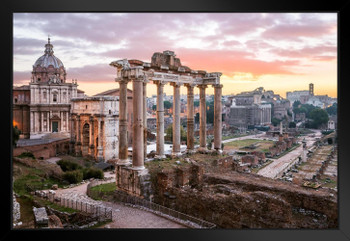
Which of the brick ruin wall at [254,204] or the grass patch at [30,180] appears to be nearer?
the brick ruin wall at [254,204]

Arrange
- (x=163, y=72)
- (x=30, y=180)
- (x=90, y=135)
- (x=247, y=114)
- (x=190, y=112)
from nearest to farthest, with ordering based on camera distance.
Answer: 1. (x=163, y=72)
2. (x=190, y=112)
3. (x=30, y=180)
4. (x=90, y=135)
5. (x=247, y=114)

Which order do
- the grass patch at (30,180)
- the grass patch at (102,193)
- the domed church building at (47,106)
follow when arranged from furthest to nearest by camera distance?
the domed church building at (47,106) < the grass patch at (30,180) < the grass patch at (102,193)

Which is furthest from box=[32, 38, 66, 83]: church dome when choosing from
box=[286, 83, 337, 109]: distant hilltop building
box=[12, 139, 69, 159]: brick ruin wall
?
box=[286, 83, 337, 109]: distant hilltop building

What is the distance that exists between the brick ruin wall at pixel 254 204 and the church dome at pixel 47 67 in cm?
3599

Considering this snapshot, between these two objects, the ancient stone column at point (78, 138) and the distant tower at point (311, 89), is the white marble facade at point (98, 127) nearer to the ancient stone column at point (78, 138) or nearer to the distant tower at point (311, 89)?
the ancient stone column at point (78, 138)

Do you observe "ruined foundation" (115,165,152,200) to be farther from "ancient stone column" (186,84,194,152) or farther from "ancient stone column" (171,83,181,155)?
"ancient stone column" (186,84,194,152)

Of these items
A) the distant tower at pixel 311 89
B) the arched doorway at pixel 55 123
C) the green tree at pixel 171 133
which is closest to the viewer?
the arched doorway at pixel 55 123

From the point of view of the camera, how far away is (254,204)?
9.74m

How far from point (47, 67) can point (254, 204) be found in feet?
134
